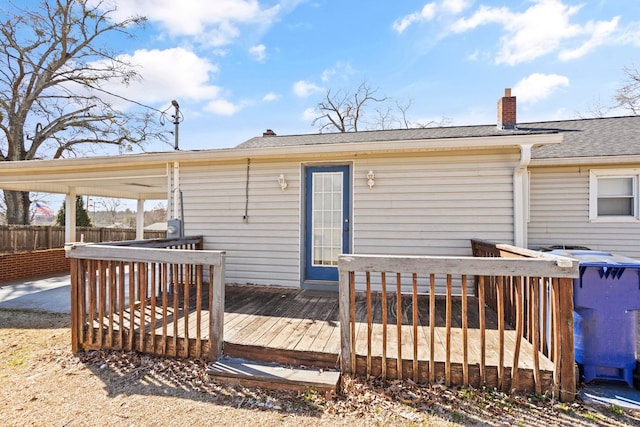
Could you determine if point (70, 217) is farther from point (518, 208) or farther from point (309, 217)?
point (518, 208)

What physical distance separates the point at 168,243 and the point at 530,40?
32.2ft

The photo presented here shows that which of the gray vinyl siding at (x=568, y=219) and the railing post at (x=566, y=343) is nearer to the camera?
the railing post at (x=566, y=343)

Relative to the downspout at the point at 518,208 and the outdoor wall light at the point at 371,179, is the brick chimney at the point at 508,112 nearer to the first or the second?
the downspout at the point at 518,208

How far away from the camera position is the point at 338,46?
1093 cm

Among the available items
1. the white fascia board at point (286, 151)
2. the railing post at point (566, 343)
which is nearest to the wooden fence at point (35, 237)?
the white fascia board at point (286, 151)

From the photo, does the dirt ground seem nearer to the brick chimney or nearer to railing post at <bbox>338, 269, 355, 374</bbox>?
railing post at <bbox>338, 269, 355, 374</bbox>

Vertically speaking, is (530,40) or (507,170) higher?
(530,40)

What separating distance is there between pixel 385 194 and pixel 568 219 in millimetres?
3788

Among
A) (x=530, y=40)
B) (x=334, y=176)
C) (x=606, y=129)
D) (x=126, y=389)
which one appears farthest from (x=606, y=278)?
(x=530, y=40)

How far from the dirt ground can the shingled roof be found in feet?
11.4

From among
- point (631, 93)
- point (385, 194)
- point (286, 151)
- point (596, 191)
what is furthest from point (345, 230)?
point (631, 93)

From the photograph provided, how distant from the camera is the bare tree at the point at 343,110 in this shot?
1827 centimetres

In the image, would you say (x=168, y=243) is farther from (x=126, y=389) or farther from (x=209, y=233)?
(x=126, y=389)

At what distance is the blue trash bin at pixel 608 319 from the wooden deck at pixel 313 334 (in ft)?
1.17
